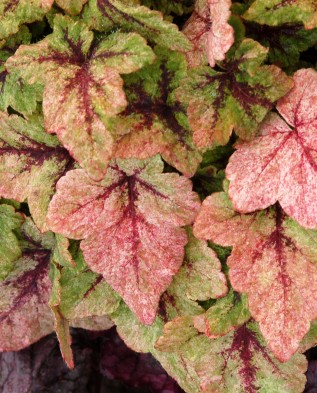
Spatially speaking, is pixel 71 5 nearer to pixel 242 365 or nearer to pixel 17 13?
pixel 17 13

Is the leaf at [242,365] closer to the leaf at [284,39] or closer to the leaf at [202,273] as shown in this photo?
the leaf at [202,273]

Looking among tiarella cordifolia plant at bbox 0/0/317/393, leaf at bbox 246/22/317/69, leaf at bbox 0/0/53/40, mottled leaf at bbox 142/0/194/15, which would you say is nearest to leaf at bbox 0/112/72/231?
tiarella cordifolia plant at bbox 0/0/317/393

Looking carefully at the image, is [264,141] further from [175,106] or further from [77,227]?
[77,227]

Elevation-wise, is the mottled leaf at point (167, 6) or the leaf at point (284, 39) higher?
the mottled leaf at point (167, 6)

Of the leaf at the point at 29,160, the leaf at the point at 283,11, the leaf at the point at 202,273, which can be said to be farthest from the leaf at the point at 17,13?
the leaf at the point at 202,273

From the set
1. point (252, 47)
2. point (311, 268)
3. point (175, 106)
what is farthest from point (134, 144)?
point (311, 268)

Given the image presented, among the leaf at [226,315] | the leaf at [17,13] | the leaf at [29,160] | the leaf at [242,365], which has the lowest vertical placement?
the leaf at [242,365]

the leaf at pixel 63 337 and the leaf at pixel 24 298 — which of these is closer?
the leaf at pixel 63 337

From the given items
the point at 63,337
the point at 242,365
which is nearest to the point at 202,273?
the point at 242,365
